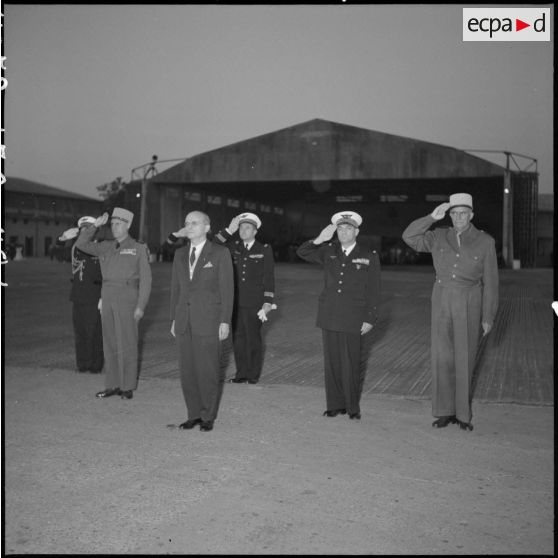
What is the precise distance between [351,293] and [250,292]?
6.04 ft

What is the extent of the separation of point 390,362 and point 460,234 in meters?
3.39

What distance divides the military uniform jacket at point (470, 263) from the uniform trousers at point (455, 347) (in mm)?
72

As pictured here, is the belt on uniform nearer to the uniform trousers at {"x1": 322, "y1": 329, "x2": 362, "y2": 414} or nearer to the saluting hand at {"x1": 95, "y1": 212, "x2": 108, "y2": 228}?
the saluting hand at {"x1": 95, "y1": 212, "x2": 108, "y2": 228}

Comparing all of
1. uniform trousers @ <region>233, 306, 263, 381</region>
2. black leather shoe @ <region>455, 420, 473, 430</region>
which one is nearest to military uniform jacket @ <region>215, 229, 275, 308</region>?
uniform trousers @ <region>233, 306, 263, 381</region>

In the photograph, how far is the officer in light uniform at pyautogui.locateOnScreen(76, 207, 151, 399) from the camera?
6562 millimetres

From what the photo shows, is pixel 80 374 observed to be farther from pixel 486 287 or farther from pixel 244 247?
pixel 486 287

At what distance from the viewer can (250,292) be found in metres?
7.60

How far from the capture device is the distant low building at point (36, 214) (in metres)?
58.2

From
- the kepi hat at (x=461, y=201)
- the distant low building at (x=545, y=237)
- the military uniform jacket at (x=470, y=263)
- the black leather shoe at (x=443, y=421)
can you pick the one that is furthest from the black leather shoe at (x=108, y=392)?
the distant low building at (x=545, y=237)

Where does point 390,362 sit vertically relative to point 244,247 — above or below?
below

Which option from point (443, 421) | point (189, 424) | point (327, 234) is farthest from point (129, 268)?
point (443, 421)

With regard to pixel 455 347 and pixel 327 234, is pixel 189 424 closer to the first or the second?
pixel 327 234

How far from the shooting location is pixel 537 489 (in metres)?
4.08

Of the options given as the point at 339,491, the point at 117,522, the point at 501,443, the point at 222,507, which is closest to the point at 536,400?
the point at 501,443
